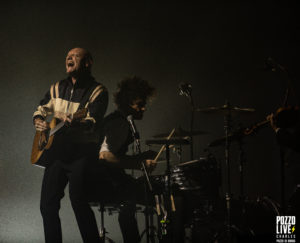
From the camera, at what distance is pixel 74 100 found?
324 cm

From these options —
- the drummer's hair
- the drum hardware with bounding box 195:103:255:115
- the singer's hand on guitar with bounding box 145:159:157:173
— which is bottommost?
the singer's hand on guitar with bounding box 145:159:157:173

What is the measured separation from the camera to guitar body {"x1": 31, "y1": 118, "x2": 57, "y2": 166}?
122 inches

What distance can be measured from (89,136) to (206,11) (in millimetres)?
2568

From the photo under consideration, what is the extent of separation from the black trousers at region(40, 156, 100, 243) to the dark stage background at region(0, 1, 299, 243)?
5.64ft

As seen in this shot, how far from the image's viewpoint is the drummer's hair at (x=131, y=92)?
3777 mm

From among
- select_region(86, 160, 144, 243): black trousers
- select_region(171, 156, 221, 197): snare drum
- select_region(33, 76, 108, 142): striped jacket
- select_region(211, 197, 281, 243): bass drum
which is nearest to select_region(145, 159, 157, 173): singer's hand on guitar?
select_region(86, 160, 144, 243): black trousers

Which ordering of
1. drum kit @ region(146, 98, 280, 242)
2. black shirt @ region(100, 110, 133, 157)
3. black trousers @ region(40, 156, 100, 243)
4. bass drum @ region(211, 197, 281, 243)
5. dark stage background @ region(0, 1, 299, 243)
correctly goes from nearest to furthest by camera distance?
black trousers @ region(40, 156, 100, 243)
black shirt @ region(100, 110, 133, 157)
drum kit @ region(146, 98, 280, 242)
bass drum @ region(211, 197, 281, 243)
dark stage background @ region(0, 1, 299, 243)

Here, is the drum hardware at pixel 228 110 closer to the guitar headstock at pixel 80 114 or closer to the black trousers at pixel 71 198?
the guitar headstock at pixel 80 114

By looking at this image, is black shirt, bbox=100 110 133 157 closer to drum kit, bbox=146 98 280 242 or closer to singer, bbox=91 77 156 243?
singer, bbox=91 77 156 243

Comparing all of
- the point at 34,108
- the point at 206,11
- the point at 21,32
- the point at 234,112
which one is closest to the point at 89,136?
the point at 234,112

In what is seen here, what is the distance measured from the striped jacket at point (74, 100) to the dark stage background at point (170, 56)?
139 centimetres

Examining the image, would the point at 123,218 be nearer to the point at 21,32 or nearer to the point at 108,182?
the point at 108,182

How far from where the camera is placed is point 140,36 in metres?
4.80

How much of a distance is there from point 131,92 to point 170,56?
1.21 metres
